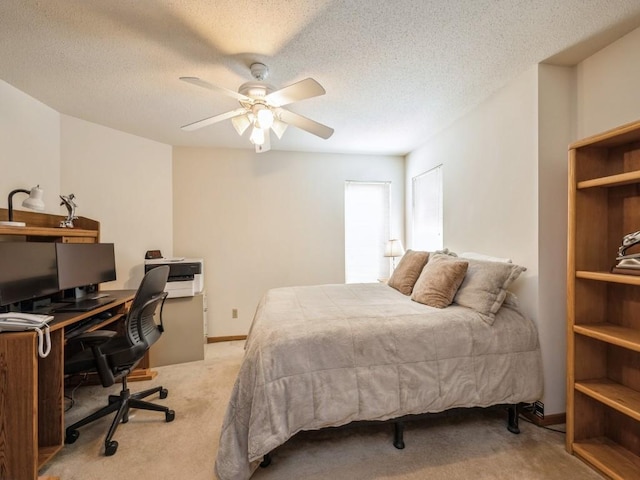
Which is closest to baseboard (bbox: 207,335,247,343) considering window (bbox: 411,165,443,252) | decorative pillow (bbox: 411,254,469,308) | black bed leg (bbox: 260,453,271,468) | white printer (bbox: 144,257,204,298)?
white printer (bbox: 144,257,204,298)

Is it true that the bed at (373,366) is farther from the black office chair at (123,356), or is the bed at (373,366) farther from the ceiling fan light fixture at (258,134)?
the ceiling fan light fixture at (258,134)

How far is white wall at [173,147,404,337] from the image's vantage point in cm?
368

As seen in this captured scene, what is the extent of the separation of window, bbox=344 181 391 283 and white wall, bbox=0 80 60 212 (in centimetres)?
325

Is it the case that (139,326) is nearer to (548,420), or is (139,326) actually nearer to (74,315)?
(74,315)

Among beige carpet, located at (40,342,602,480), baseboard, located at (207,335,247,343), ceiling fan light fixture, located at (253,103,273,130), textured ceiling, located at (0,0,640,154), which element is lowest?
baseboard, located at (207,335,247,343)

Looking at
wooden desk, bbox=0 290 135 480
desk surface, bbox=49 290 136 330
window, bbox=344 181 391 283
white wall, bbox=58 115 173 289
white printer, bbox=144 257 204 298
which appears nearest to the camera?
wooden desk, bbox=0 290 135 480

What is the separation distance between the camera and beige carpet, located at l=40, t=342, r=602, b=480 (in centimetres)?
155

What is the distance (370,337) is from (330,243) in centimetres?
241

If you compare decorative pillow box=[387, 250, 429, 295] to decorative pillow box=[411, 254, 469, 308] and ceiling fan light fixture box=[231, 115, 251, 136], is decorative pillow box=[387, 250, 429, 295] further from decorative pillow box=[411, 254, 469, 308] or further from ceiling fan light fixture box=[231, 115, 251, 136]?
ceiling fan light fixture box=[231, 115, 251, 136]

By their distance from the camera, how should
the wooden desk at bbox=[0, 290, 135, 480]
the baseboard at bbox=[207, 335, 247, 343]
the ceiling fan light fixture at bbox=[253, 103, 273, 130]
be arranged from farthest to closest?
1. the baseboard at bbox=[207, 335, 247, 343]
2. the ceiling fan light fixture at bbox=[253, 103, 273, 130]
3. the wooden desk at bbox=[0, 290, 135, 480]

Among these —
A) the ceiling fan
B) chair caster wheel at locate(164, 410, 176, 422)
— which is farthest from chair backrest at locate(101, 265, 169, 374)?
the ceiling fan

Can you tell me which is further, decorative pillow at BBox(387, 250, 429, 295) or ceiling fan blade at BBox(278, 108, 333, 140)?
decorative pillow at BBox(387, 250, 429, 295)

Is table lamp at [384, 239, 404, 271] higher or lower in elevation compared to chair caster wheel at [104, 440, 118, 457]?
higher

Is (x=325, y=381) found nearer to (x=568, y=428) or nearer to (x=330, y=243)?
(x=568, y=428)
